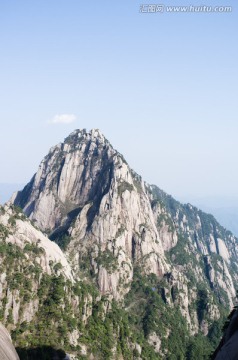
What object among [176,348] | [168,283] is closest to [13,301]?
[176,348]

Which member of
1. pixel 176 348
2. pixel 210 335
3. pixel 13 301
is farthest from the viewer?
pixel 210 335

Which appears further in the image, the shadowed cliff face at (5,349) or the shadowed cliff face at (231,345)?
the shadowed cliff face at (5,349)

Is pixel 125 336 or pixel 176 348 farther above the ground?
pixel 125 336

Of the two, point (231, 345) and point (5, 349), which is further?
point (5, 349)

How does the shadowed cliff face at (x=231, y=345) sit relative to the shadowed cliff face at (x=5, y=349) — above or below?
above

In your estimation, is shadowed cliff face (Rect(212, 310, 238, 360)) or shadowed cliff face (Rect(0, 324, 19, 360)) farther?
shadowed cliff face (Rect(0, 324, 19, 360))

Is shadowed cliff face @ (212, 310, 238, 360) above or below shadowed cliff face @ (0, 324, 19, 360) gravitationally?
above

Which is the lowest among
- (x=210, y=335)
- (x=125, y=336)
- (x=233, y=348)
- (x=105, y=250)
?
(x=210, y=335)

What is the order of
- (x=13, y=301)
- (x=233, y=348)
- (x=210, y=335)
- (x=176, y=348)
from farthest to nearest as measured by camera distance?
(x=210, y=335) < (x=176, y=348) < (x=13, y=301) < (x=233, y=348)

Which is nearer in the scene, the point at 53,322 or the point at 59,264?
the point at 53,322

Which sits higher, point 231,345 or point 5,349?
point 231,345

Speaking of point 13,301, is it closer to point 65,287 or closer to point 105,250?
point 65,287
